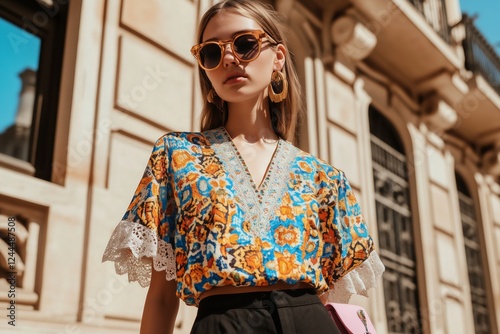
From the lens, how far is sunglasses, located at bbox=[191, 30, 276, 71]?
159 cm

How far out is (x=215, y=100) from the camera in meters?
1.80

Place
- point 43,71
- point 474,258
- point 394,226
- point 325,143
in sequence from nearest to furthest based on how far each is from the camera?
point 43,71
point 325,143
point 394,226
point 474,258

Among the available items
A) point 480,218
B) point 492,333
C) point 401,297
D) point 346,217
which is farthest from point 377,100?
point 346,217

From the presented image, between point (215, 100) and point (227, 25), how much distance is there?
10.1 inches

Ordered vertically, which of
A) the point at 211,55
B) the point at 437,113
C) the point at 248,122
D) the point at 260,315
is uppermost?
the point at 437,113

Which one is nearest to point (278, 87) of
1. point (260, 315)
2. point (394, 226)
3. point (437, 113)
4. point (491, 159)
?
point (260, 315)

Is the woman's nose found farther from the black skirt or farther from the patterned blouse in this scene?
the black skirt

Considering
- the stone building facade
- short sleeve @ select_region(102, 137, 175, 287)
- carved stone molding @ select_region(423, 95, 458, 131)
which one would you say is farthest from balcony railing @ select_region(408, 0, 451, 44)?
short sleeve @ select_region(102, 137, 175, 287)

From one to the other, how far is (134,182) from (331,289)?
6.35 ft

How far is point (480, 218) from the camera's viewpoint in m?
9.62

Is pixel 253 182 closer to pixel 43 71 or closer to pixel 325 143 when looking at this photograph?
pixel 43 71

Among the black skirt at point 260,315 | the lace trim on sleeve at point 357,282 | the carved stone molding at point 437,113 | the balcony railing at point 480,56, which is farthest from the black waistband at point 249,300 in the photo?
the balcony railing at point 480,56

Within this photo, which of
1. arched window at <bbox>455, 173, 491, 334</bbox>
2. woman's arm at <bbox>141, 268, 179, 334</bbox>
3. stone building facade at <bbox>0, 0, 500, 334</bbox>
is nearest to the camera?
woman's arm at <bbox>141, 268, 179, 334</bbox>

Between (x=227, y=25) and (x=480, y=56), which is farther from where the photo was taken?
(x=480, y=56)
